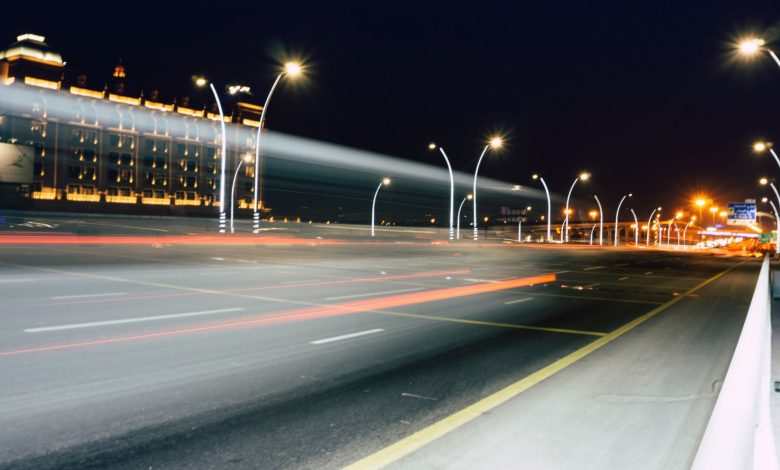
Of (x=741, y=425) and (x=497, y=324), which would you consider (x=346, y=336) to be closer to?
(x=497, y=324)

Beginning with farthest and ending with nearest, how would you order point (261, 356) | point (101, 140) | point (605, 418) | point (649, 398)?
1. point (101, 140)
2. point (261, 356)
3. point (649, 398)
4. point (605, 418)

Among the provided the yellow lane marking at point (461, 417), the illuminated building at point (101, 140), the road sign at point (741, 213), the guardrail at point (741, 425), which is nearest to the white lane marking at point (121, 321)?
the yellow lane marking at point (461, 417)

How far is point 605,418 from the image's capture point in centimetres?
596

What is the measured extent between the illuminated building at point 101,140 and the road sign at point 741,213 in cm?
8777

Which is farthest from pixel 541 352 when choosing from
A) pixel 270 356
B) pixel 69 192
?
pixel 69 192

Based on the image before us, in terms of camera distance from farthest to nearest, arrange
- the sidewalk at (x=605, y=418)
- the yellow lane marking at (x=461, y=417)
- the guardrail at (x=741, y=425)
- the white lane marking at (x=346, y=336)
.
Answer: the white lane marking at (x=346, y=336) → the sidewalk at (x=605, y=418) → the yellow lane marking at (x=461, y=417) → the guardrail at (x=741, y=425)

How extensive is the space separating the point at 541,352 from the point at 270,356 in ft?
12.9

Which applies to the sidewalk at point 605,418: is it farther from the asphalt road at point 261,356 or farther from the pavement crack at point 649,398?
the asphalt road at point 261,356

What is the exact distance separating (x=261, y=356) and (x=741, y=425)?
5832 mm

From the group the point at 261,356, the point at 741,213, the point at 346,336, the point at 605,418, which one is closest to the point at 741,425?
the point at 605,418

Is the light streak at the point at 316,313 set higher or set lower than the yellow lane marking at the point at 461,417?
higher

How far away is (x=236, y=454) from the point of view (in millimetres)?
4656

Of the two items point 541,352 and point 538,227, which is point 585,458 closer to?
point 541,352

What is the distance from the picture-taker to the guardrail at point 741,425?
335cm
